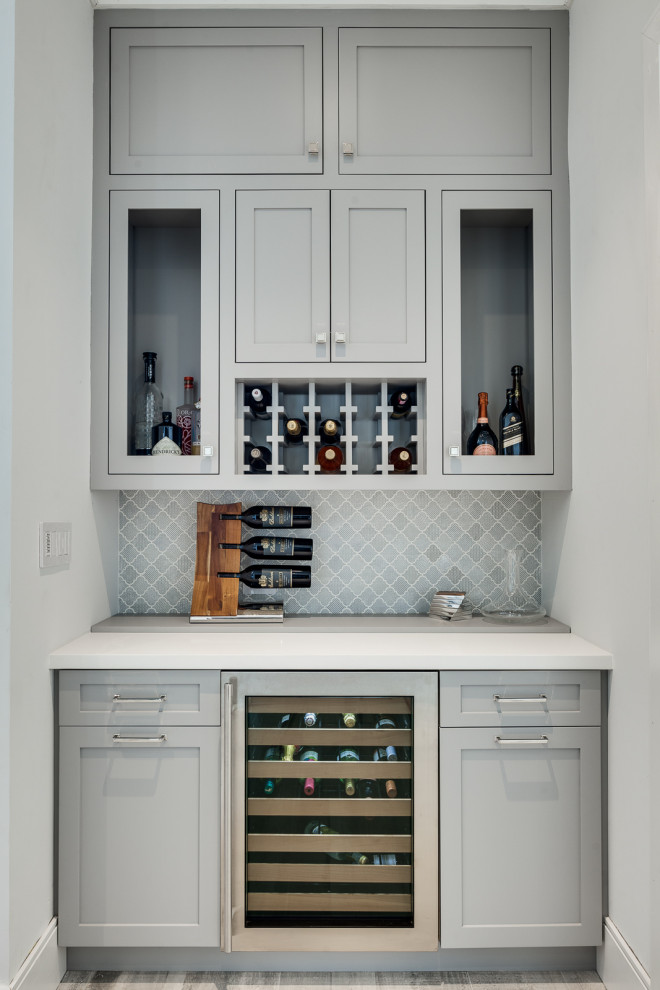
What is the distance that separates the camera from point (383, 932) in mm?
1844

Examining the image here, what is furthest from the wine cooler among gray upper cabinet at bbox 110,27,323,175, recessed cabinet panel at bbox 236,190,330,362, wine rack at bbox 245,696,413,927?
gray upper cabinet at bbox 110,27,323,175

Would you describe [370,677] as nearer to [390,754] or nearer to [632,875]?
[390,754]

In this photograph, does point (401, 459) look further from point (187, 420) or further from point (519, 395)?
point (187, 420)

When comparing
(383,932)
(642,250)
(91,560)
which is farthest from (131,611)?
(642,250)

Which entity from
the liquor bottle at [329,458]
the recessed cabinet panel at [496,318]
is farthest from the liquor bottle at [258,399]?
the recessed cabinet panel at [496,318]

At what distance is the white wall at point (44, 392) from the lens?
165 cm

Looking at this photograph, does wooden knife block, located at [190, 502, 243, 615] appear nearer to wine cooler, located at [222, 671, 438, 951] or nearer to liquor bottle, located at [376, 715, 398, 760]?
wine cooler, located at [222, 671, 438, 951]

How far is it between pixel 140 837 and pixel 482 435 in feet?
5.16

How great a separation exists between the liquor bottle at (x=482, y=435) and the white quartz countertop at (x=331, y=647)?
0.58 m

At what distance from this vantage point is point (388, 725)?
6.14 ft

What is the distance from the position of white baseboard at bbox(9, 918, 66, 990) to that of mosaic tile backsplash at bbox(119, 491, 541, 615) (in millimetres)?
997

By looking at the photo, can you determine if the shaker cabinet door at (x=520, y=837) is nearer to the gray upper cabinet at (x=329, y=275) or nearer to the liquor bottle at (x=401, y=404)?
the liquor bottle at (x=401, y=404)

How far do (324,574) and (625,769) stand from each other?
112 cm

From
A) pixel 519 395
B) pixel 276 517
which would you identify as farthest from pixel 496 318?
pixel 276 517
